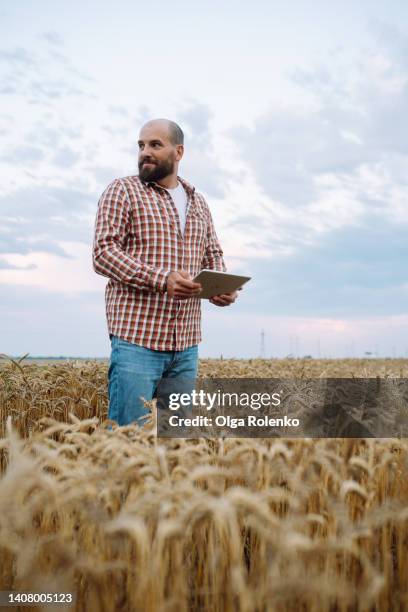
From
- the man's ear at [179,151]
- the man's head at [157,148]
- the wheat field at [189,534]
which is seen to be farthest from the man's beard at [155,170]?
the wheat field at [189,534]

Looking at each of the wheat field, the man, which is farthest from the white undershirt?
the wheat field

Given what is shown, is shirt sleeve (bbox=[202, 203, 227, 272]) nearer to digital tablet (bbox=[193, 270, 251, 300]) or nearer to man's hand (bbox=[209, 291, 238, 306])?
man's hand (bbox=[209, 291, 238, 306])

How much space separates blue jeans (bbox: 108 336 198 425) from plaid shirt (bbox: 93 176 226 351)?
78 mm

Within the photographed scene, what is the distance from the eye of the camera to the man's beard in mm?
4957

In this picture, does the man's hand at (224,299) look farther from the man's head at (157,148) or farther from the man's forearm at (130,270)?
the man's head at (157,148)

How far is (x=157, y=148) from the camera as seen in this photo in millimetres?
4941

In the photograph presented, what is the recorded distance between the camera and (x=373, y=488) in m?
2.57

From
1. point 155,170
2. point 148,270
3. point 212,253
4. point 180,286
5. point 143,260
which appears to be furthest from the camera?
point 212,253

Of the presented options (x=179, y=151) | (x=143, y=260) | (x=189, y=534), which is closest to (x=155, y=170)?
(x=179, y=151)

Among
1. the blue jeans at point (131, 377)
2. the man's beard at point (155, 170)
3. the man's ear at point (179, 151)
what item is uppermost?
the man's ear at point (179, 151)

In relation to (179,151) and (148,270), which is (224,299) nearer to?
(148,270)

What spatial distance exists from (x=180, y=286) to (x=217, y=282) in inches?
13.0

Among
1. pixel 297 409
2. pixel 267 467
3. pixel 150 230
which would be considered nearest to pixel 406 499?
pixel 267 467

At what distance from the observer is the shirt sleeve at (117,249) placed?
4.46m
